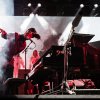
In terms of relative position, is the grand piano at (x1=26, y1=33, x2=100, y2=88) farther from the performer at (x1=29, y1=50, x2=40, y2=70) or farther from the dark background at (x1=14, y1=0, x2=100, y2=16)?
the dark background at (x1=14, y1=0, x2=100, y2=16)

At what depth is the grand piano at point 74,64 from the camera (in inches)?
168

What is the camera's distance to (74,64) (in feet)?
14.3

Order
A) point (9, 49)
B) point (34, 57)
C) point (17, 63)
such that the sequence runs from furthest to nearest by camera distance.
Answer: point (34, 57) < point (17, 63) < point (9, 49)

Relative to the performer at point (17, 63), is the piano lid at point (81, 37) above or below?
above

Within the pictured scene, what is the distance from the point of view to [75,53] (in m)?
4.48

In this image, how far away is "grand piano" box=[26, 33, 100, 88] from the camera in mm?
4277

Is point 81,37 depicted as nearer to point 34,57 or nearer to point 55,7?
point 34,57

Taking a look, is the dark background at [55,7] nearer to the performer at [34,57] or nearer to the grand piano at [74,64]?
the performer at [34,57]

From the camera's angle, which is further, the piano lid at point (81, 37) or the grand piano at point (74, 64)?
the piano lid at point (81, 37)

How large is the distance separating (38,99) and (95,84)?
2.76 metres

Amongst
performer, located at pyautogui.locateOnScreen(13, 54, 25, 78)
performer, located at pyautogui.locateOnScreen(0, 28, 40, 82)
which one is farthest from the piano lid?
performer, located at pyautogui.locateOnScreen(13, 54, 25, 78)

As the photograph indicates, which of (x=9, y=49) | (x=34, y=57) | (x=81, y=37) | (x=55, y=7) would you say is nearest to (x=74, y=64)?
(x=81, y=37)

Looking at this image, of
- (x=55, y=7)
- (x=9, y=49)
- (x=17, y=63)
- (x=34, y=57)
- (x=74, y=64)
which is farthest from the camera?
(x=55, y=7)

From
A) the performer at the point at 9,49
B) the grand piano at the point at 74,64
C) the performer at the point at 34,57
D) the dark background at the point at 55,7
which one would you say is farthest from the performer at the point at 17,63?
the grand piano at the point at 74,64
